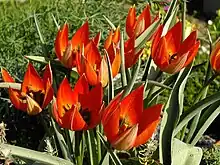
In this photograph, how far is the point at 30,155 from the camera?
6.37 ft

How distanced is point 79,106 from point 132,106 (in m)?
0.18

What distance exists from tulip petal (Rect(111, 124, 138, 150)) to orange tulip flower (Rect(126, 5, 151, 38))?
0.64 metres

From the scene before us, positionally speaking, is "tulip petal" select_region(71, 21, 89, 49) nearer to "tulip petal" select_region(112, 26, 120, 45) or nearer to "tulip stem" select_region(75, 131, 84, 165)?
"tulip petal" select_region(112, 26, 120, 45)

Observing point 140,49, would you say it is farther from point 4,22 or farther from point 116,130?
point 4,22

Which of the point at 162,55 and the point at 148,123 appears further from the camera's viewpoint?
the point at 162,55

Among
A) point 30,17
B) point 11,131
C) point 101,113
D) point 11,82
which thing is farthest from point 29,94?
point 30,17

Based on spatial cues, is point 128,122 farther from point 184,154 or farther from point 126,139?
point 184,154

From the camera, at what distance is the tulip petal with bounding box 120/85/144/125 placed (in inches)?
75.6

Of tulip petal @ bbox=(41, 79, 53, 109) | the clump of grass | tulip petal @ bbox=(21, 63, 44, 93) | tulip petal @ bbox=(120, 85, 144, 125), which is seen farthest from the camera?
the clump of grass

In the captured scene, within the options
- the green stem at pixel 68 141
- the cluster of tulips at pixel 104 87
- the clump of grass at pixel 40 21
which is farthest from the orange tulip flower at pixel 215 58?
the clump of grass at pixel 40 21

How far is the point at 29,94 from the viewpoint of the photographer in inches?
83.2

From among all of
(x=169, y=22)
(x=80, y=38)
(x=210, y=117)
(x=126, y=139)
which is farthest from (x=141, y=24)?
(x=126, y=139)

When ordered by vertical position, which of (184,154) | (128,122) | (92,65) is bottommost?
(184,154)

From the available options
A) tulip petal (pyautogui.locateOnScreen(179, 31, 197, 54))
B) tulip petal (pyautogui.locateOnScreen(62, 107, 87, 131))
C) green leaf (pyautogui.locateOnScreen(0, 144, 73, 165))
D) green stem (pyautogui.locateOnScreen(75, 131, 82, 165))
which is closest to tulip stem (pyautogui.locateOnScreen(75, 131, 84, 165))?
green stem (pyautogui.locateOnScreen(75, 131, 82, 165))
